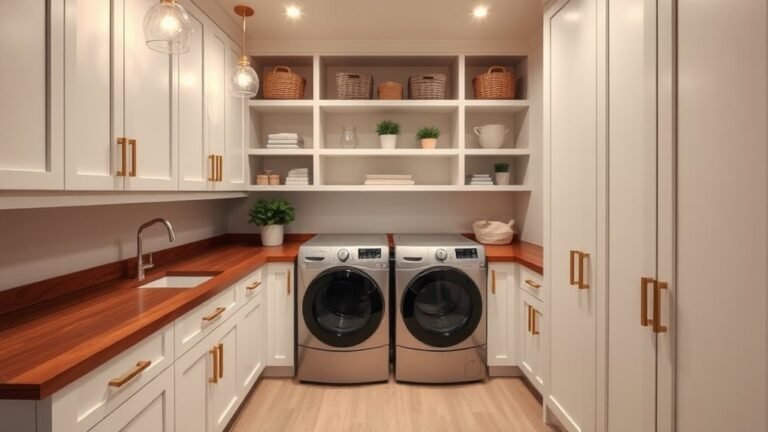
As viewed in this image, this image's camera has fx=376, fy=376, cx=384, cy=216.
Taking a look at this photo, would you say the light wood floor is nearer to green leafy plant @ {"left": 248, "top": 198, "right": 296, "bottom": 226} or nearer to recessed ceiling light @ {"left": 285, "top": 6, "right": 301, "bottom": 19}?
green leafy plant @ {"left": 248, "top": 198, "right": 296, "bottom": 226}

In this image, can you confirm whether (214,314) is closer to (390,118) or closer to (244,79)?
(244,79)

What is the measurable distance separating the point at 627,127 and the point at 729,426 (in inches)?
35.3

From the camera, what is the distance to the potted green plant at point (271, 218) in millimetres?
2844

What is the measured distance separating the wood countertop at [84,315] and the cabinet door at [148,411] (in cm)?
18

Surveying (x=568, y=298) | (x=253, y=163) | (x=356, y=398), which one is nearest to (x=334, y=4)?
(x=253, y=163)

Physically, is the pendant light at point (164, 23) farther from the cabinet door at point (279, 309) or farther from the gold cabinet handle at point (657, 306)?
the gold cabinet handle at point (657, 306)

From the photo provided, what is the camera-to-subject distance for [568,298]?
5.66ft

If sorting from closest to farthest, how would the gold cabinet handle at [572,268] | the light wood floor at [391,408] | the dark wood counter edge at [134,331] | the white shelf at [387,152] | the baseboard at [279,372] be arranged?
the dark wood counter edge at [134,331] → the gold cabinet handle at [572,268] → the light wood floor at [391,408] → the baseboard at [279,372] → the white shelf at [387,152]

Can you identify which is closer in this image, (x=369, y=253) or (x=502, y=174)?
(x=369, y=253)

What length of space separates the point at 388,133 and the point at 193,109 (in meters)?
1.34

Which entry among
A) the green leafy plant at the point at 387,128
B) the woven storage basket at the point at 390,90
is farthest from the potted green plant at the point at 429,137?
the woven storage basket at the point at 390,90

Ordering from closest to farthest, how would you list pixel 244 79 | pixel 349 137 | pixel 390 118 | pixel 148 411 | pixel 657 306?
pixel 657 306
pixel 148 411
pixel 244 79
pixel 349 137
pixel 390 118

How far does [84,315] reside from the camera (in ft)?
4.25

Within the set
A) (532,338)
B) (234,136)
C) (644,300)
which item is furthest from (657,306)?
(234,136)
